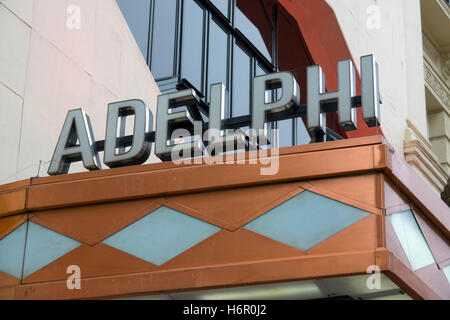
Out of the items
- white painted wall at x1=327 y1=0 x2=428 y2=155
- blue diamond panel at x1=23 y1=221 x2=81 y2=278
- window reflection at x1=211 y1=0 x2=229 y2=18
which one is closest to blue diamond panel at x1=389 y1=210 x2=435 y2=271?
blue diamond panel at x1=23 y1=221 x2=81 y2=278

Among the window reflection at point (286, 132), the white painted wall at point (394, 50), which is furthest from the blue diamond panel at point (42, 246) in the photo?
the white painted wall at point (394, 50)

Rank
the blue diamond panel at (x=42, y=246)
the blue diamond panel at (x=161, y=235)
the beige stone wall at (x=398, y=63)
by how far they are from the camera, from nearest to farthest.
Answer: the blue diamond panel at (x=161, y=235), the blue diamond panel at (x=42, y=246), the beige stone wall at (x=398, y=63)

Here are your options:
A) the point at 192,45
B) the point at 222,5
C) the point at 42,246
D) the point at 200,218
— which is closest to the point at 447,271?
the point at 200,218

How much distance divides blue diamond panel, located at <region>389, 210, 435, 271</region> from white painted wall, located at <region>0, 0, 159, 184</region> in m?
5.85

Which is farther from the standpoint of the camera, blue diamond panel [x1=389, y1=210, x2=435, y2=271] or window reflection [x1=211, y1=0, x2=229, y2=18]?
window reflection [x1=211, y1=0, x2=229, y2=18]

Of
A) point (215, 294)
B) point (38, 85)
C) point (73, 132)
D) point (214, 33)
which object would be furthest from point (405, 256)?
point (214, 33)

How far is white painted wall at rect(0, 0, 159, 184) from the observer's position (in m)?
13.6

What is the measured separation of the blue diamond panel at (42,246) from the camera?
35.6 feet

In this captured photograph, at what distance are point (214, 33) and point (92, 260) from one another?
939 centimetres

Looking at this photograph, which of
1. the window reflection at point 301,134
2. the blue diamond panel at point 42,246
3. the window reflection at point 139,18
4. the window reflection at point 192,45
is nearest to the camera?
the blue diamond panel at point 42,246

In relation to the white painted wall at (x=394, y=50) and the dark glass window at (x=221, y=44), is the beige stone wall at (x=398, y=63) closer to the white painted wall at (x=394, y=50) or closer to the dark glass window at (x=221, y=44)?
the white painted wall at (x=394, y=50)

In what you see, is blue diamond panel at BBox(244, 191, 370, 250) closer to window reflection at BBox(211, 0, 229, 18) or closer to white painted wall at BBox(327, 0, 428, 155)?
window reflection at BBox(211, 0, 229, 18)

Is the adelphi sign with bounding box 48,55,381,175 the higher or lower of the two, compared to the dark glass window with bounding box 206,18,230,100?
lower

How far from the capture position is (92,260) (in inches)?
418
